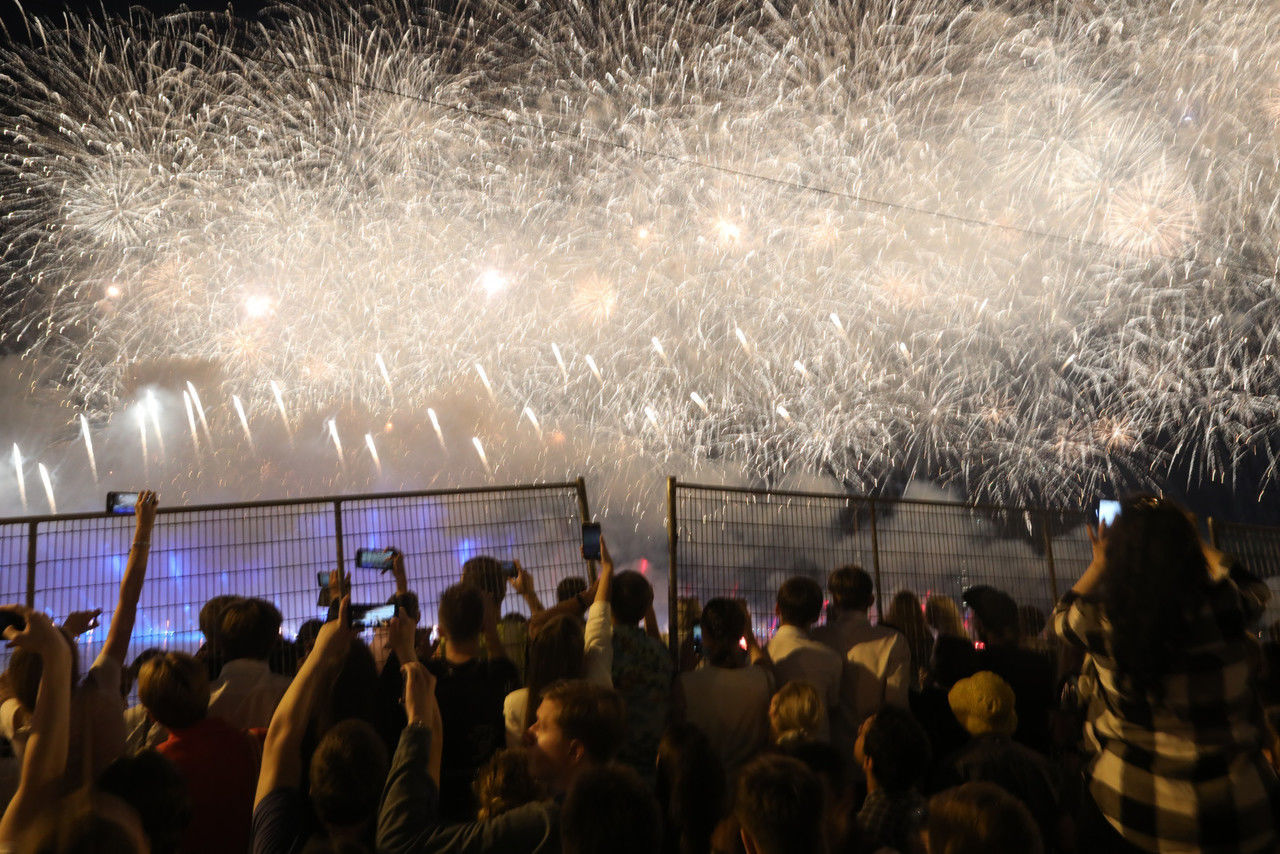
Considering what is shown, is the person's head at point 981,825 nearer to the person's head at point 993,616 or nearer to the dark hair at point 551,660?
the dark hair at point 551,660

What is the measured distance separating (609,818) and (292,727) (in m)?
1.31

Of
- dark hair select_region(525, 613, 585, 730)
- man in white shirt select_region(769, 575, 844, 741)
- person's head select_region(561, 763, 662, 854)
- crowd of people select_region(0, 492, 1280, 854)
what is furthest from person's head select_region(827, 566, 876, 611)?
person's head select_region(561, 763, 662, 854)

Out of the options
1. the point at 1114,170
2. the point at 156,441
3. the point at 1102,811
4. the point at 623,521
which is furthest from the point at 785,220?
the point at 156,441

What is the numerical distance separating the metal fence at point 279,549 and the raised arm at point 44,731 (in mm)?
2392

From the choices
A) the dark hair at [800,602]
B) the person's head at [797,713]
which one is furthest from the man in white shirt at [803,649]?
the person's head at [797,713]

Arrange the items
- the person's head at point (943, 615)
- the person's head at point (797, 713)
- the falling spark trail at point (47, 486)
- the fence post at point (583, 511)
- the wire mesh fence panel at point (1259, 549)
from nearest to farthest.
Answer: the person's head at point (797, 713)
the person's head at point (943, 615)
the fence post at point (583, 511)
the wire mesh fence panel at point (1259, 549)
the falling spark trail at point (47, 486)

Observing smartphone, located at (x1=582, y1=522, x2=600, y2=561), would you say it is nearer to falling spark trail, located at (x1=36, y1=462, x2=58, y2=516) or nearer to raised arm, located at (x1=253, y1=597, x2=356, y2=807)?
raised arm, located at (x1=253, y1=597, x2=356, y2=807)

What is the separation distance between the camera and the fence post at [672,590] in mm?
6297

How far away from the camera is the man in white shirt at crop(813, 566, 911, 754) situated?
214 inches

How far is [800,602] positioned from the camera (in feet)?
18.3

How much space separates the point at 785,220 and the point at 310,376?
11.5 metres

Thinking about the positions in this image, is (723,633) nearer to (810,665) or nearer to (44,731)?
(810,665)

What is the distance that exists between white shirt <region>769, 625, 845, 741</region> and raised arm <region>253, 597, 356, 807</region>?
8.06 ft

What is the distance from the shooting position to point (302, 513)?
6.43 meters
